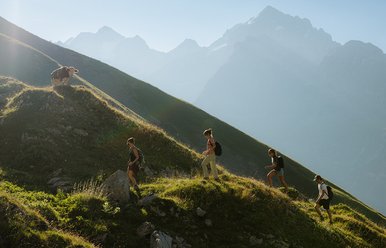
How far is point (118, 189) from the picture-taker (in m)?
17.0

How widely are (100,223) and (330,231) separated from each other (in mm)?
11495

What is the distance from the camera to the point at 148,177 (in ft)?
82.1

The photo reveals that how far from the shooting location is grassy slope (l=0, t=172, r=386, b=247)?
13.8 meters

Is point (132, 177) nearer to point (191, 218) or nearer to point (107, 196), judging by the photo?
point (107, 196)

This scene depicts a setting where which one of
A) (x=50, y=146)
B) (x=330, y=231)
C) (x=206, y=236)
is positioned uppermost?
(x=330, y=231)

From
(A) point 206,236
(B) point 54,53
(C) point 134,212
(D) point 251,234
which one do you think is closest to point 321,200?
(D) point 251,234

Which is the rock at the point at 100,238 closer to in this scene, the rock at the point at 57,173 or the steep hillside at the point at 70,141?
the steep hillside at the point at 70,141

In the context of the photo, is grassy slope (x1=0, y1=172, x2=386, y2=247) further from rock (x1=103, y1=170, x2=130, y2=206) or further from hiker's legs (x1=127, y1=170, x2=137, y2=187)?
hiker's legs (x1=127, y1=170, x2=137, y2=187)

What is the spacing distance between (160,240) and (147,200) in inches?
137

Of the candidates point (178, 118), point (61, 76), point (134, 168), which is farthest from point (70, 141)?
point (178, 118)

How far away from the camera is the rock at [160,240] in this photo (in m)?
13.7

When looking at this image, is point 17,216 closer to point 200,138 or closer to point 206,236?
point 206,236

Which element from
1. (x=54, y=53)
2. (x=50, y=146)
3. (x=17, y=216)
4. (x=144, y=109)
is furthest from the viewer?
(x=54, y=53)

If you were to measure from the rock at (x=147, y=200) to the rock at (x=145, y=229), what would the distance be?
193cm
